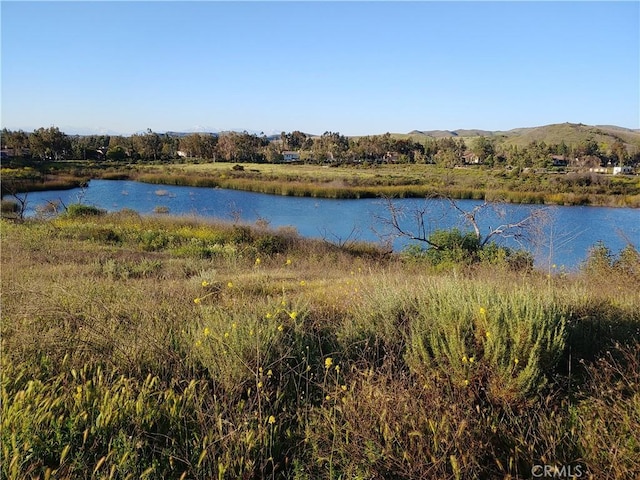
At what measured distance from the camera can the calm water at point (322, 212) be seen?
2380 centimetres

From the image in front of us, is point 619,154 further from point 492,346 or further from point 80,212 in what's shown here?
point 492,346

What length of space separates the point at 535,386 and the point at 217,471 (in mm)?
2137

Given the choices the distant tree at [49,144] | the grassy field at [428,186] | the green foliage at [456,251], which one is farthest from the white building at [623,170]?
the distant tree at [49,144]

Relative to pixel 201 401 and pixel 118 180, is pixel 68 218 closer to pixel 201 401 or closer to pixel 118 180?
pixel 201 401

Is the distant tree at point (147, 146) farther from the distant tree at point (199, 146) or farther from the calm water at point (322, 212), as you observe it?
the calm water at point (322, 212)

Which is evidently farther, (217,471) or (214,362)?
(214,362)

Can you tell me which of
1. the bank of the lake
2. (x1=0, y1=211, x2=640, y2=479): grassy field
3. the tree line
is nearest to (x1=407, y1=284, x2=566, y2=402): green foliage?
(x1=0, y1=211, x2=640, y2=479): grassy field

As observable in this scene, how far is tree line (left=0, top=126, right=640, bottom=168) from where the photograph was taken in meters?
76.1

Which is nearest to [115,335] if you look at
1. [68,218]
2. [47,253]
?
[47,253]

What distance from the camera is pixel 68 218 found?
20.6 m

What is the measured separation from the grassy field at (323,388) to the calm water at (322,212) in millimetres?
15948

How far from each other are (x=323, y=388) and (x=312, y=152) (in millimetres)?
99106

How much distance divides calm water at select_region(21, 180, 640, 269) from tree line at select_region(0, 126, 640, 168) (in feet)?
124

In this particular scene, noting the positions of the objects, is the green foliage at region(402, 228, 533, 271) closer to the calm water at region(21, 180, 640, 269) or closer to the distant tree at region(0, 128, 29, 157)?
the calm water at region(21, 180, 640, 269)
